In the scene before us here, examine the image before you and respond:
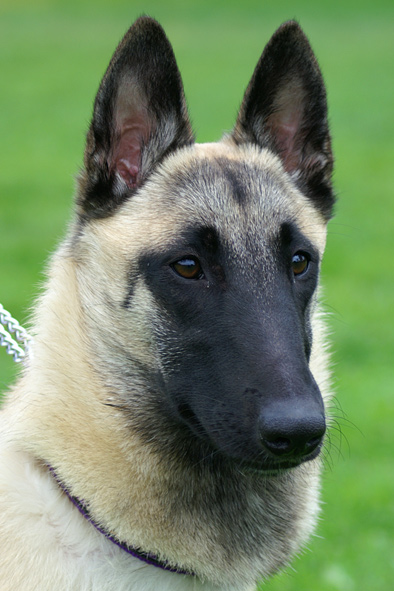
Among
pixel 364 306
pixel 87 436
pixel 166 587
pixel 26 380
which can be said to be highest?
pixel 26 380

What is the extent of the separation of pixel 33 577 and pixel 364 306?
7.21 m

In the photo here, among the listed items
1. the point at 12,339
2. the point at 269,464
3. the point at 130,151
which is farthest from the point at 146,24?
the point at 269,464

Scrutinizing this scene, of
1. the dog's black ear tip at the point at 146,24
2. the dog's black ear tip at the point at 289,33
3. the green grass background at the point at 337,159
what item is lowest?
the green grass background at the point at 337,159

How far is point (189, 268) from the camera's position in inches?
132

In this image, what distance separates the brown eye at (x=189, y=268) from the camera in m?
3.34

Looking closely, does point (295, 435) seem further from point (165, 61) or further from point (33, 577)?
point (165, 61)

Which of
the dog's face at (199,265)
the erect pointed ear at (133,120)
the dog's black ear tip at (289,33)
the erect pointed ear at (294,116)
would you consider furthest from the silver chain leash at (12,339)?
the dog's black ear tip at (289,33)

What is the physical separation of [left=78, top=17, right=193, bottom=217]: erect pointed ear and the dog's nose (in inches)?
49.3

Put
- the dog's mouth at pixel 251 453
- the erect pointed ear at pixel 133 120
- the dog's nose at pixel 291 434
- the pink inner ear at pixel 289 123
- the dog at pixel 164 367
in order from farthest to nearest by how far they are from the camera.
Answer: the pink inner ear at pixel 289 123, the erect pointed ear at pixel 133 120, the dog at pixel 164 367, the dog's mouth at pixel 251 453, the dog's nose at pixel 291 434

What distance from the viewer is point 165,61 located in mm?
3496

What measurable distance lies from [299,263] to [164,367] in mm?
730

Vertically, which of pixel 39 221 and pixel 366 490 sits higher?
pixel 39 221

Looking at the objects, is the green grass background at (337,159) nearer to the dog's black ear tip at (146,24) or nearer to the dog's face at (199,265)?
the dog's face at (199,265)

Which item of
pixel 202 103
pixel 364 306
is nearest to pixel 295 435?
pixel 364 306
